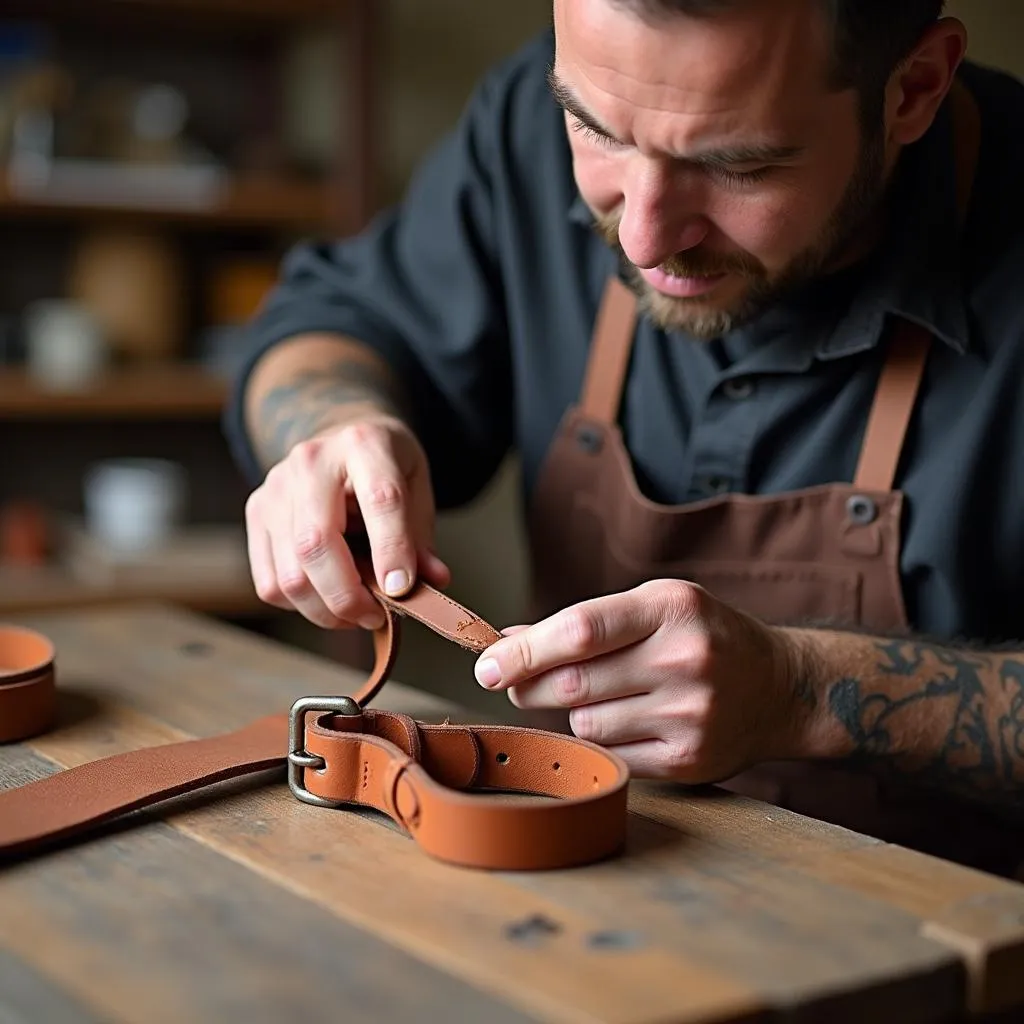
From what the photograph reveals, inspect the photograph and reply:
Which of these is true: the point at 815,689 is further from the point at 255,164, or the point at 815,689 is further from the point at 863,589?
the point at 255,164

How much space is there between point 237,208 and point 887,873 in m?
2.43

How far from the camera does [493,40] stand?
3.46 m

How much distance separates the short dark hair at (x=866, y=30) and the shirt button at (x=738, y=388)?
333 millimetres

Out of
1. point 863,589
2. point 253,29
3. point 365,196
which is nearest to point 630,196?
point 863,589

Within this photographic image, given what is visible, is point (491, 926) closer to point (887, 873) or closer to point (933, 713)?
point (887, 873)

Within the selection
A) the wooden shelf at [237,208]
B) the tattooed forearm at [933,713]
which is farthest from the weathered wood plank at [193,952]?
the wooden shelf at [237,208]

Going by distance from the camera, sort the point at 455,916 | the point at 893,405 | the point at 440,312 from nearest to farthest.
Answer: the point at 455,916 → the point at 893,405 → the point at 440,312

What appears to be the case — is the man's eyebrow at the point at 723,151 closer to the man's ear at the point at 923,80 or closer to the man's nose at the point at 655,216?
the man's nose at the point at 655,216

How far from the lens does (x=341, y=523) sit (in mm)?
1303

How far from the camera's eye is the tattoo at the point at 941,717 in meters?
1.25

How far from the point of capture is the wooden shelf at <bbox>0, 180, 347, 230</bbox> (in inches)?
118

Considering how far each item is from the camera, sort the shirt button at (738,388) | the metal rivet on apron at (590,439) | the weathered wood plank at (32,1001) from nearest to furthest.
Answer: the weathered wood plank at (32,1001), the shirt button at (738,388), the metal rivet on apron at (590,439)

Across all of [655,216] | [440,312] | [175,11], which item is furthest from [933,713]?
[175,11]

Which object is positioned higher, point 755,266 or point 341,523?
point 755,266
